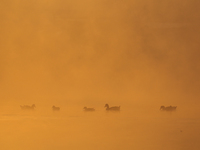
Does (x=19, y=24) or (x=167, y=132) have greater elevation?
(x=19, y=24)

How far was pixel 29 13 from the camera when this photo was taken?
3523 millimetres

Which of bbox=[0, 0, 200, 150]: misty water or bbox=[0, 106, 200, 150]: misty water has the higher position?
bbox=[0, 0, 200, 150]: misty water

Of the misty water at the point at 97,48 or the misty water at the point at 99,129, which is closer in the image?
the misty water at the point at 99,129

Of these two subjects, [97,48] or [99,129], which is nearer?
[99,129]

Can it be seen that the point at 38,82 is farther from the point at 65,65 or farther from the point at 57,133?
the point at 57,133

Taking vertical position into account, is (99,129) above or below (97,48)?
below

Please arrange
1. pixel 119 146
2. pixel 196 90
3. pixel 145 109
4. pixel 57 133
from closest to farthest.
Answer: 1. pixel 119 146
2. pixel 57 133
3. pixel 145 109
4. pixel 196 90

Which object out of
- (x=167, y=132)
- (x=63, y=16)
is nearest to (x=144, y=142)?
(x=167, y=132)

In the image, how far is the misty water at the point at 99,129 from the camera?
6.17ft

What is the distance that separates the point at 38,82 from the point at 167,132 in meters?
1.91

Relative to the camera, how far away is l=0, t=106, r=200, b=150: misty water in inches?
74.1

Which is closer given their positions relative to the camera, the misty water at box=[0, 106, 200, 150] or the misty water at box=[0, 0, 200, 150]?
the misty water at box=[0, 106, 200, 150]

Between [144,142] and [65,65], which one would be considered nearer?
[144,142]

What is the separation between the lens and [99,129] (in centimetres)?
227
